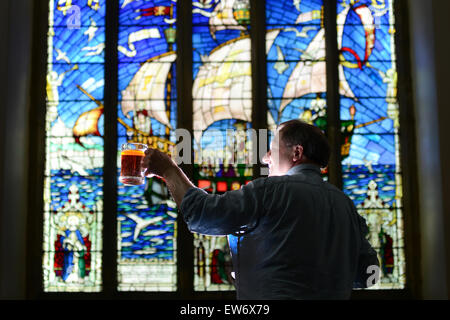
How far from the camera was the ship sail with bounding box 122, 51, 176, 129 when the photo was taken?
436cm

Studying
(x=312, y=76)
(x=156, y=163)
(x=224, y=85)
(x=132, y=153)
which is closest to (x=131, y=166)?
(x=132, y=153)

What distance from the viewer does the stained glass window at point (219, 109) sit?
419 centimetres

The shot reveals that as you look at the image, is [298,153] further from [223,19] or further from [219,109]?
[223,19]

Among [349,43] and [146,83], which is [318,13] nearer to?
[349,43]

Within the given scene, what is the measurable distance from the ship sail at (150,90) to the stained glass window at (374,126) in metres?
1.15

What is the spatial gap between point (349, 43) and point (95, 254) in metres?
2.13

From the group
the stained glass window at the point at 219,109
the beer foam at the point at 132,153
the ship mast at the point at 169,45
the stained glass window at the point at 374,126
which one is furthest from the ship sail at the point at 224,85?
the beer foam at the point at 132,153

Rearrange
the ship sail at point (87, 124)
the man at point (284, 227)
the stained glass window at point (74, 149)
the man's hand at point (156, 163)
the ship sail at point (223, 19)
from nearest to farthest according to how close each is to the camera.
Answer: the man at point (284, 227) < the man's hand at point (156, 163) < the stained glass window at point (74, 149) < the ship sail at point (87, 124) < the ship sail at point (223, 19)

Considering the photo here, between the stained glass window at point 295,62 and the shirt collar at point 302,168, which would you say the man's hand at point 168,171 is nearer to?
the shirt collar at point 302,168

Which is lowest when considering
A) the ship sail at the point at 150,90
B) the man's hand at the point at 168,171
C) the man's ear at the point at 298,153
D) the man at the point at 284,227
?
the man at the point at 284,227

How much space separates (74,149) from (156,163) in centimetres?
272

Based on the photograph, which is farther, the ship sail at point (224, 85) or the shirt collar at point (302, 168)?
the ship sail at point (224, 85)
